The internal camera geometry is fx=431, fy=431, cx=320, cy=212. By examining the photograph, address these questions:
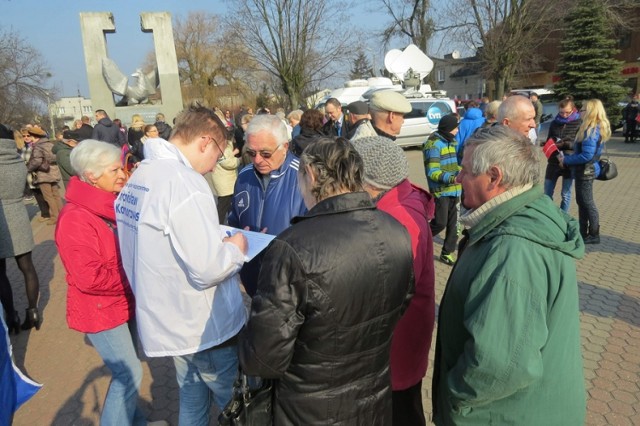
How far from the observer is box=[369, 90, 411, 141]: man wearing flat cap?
362cm

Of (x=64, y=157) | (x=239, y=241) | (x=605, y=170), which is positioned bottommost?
(x=605, y=170)

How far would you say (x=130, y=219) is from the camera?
1.82 m

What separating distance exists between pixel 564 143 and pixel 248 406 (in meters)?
5.85

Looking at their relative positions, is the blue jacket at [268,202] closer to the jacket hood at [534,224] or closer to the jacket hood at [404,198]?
the jacket hood at [404,198]

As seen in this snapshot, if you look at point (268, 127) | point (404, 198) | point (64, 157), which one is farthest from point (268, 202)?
point (64, 157)

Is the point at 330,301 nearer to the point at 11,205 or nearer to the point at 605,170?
the point at 11,205

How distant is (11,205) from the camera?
12.7 ft

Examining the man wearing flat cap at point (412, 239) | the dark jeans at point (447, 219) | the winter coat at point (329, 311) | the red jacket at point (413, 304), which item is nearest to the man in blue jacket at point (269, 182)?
the man wearing flat cap at point (412, 239)

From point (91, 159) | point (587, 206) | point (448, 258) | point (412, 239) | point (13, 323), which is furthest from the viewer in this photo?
→ point (587, 206)

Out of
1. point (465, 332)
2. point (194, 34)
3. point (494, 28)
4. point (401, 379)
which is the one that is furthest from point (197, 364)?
point (194, 34)

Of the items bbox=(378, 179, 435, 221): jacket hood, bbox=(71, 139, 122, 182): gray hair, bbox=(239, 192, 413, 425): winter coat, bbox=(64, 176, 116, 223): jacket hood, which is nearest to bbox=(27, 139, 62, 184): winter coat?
bbox=(71, 139, 122, 182): gray hair

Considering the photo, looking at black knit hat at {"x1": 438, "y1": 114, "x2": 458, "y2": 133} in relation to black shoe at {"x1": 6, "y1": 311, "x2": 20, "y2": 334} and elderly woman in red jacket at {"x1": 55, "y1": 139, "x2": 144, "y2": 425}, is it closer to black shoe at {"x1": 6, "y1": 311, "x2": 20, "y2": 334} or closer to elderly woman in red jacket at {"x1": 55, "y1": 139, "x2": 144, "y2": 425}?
elderly woman in red jacket at {"x1": 55, "y1": 139, "x2": 144, "y2": 425}

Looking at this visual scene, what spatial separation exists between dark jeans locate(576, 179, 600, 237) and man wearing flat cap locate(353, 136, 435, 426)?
4.36 metres

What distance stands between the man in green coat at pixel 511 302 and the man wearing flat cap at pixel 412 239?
1.18 feet
